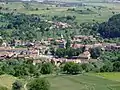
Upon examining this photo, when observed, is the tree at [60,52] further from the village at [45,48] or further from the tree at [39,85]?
the tree at [39,85]

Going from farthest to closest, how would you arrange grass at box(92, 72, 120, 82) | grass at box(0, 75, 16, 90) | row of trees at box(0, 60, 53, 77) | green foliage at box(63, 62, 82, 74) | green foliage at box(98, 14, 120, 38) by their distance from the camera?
green foliage at box(98, 14, 120, 38) < green foliage at box(63, 62, 82, 74) < row of trees at box(0, 60, 53, 77) < grass at box(92, 72, 120, 82) < grass at box(0, 75, 16, 90)

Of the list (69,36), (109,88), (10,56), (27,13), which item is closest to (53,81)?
(109,88)

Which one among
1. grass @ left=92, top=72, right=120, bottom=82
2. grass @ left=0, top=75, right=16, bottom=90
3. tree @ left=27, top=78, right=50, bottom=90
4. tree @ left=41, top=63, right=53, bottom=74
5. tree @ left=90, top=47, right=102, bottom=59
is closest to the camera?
tree @ left=27, top=78, right=50, bottom=90

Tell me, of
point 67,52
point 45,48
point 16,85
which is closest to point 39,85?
point 16,85

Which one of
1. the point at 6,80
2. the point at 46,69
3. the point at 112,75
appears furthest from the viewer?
the point at 46,69

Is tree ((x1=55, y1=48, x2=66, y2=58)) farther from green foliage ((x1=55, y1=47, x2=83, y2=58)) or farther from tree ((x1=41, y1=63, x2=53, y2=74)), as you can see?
tree ((x1=41, y1=63, x2=53, y2=74))

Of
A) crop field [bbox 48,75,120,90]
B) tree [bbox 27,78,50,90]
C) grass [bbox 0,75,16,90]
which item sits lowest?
crop field [bbox 48,75,120,90]

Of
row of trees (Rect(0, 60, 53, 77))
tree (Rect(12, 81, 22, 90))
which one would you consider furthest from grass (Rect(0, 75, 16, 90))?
row of trees (Rect(0, 60, 53, 77))

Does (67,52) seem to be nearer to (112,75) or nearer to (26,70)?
(112,75)
